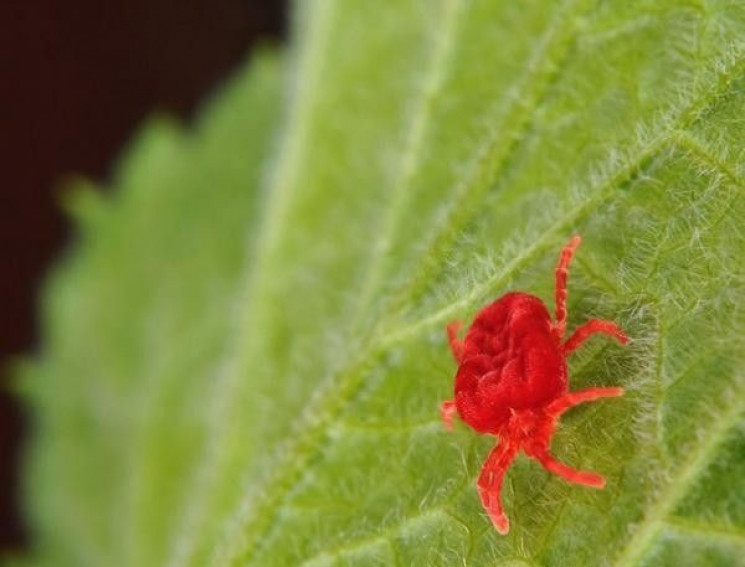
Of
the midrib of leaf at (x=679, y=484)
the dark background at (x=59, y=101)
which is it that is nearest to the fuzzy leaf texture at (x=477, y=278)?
the midrib of leaf at (x=679, y=484)

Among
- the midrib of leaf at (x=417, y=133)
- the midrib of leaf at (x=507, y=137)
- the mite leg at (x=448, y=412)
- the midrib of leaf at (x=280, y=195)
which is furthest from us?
the midrib of leaf at (x=280, y=195)

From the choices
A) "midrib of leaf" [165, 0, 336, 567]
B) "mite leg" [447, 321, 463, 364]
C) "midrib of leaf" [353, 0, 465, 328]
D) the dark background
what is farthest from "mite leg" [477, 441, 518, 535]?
the dark background

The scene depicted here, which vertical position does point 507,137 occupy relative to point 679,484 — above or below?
above

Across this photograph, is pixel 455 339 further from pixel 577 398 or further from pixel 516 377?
pixel 577 398

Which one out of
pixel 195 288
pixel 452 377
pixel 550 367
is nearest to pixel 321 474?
pixel 452 377

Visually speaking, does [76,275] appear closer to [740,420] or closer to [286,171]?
[286,171]

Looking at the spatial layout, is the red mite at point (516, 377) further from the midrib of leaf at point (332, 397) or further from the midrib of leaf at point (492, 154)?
the midrib of leaf at point (492, 154)

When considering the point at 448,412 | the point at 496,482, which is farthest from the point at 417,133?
the point at 496,482
